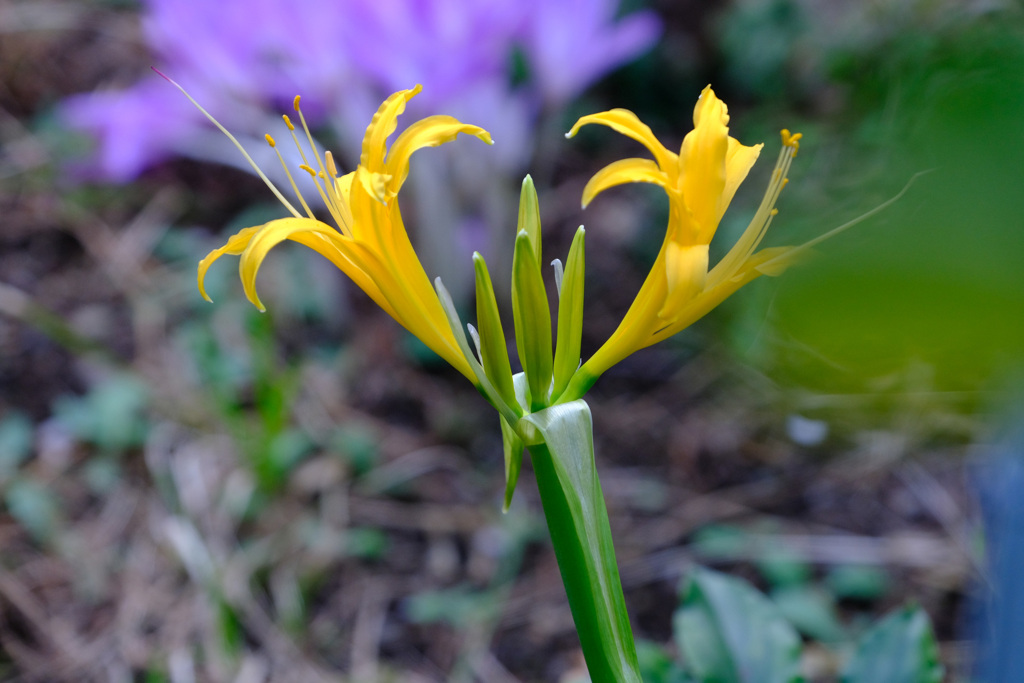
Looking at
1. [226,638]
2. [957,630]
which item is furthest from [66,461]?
[957,630]

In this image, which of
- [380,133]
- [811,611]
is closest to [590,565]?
[380,133]

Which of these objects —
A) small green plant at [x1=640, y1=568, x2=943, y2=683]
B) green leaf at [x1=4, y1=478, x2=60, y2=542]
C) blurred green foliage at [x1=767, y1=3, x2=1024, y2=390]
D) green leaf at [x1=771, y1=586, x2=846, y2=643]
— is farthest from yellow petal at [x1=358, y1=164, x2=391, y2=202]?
green leaf at [x1=4, y1=478, x2=60, y2=542]

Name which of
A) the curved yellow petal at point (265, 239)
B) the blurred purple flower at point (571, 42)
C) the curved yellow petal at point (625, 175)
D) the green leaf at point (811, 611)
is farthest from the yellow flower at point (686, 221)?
the blurred purple flower at point (571, 42)

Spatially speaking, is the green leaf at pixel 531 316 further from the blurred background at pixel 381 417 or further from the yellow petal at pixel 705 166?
the blurred background at pixel 381 417

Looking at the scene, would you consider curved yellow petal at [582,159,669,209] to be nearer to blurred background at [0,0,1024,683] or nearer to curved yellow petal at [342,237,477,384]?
curved yellow petal at [342,237,477,384]

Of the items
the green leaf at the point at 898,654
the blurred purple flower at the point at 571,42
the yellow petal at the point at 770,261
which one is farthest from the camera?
the blurred purple flower at the point at 571,42
